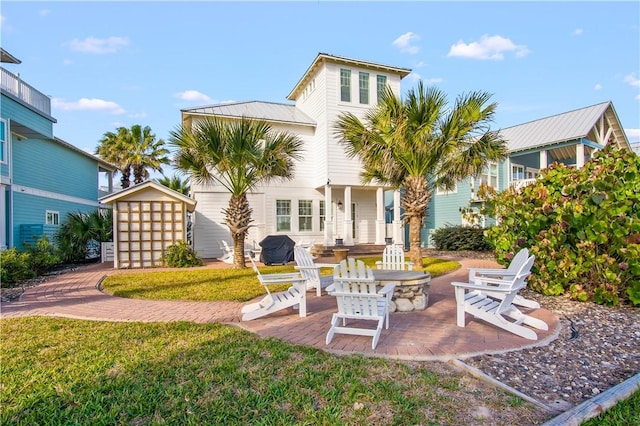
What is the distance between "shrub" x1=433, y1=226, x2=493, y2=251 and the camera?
19125mm

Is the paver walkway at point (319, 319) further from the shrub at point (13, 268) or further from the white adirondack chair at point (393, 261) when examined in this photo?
the shrub at point (13, 268)

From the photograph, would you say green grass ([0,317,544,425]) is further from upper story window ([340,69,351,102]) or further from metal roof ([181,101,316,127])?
upper story window ([340,69,351,102])

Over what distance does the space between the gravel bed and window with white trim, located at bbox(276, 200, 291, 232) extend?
13.8 m

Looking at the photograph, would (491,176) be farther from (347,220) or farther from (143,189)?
(143,189)

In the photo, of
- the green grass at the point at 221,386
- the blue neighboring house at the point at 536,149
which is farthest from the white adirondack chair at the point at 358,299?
the blue neighboring house at the point at 536,149

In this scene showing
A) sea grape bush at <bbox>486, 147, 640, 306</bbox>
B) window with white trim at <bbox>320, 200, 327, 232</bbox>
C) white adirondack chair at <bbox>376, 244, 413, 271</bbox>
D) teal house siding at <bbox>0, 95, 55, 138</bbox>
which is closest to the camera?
sea grape bush at <bbox>486, 147, 640, 306</bbox>

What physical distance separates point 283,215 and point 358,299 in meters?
13.8

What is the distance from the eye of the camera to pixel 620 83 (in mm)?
13445

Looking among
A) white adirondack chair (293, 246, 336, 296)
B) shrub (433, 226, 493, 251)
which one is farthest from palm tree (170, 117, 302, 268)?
shrub (433, 226, 493, 251)

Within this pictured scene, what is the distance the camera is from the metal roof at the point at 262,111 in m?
17.6

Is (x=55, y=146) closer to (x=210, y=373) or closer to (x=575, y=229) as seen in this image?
(x=210, y=373)

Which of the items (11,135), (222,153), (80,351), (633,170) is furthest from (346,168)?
(80,351)

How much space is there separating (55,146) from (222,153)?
36.5 ft

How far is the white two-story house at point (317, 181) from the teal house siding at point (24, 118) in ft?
17.8
